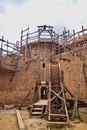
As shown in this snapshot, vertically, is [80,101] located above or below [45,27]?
below

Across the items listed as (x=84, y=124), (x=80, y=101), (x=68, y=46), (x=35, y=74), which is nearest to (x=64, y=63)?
(x=68, y=46)

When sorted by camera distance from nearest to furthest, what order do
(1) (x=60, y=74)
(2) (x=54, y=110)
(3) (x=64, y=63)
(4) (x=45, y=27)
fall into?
(2) (x=54, y=110), (1) (x=60, y=74), (3) (x=64, y=63), (4) (x=45, y=27)

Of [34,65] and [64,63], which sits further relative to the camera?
[34,65]

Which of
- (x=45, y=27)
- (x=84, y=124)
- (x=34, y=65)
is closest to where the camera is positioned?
(x=84, y=124)

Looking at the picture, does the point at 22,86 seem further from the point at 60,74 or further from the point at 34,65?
the point at 60,74

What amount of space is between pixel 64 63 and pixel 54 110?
7367 millimetres

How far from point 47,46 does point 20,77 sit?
290 inches

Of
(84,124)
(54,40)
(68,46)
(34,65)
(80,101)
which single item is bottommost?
(84,124)

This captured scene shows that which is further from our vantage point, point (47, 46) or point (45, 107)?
point (47, 46)

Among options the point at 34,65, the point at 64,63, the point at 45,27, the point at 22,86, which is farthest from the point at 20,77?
the point at 45,27

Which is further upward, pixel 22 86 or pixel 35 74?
pixel 35 74

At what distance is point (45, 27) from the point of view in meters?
23.0

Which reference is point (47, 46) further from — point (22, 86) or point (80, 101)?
point (80, 101)

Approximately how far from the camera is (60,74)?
511 inches
